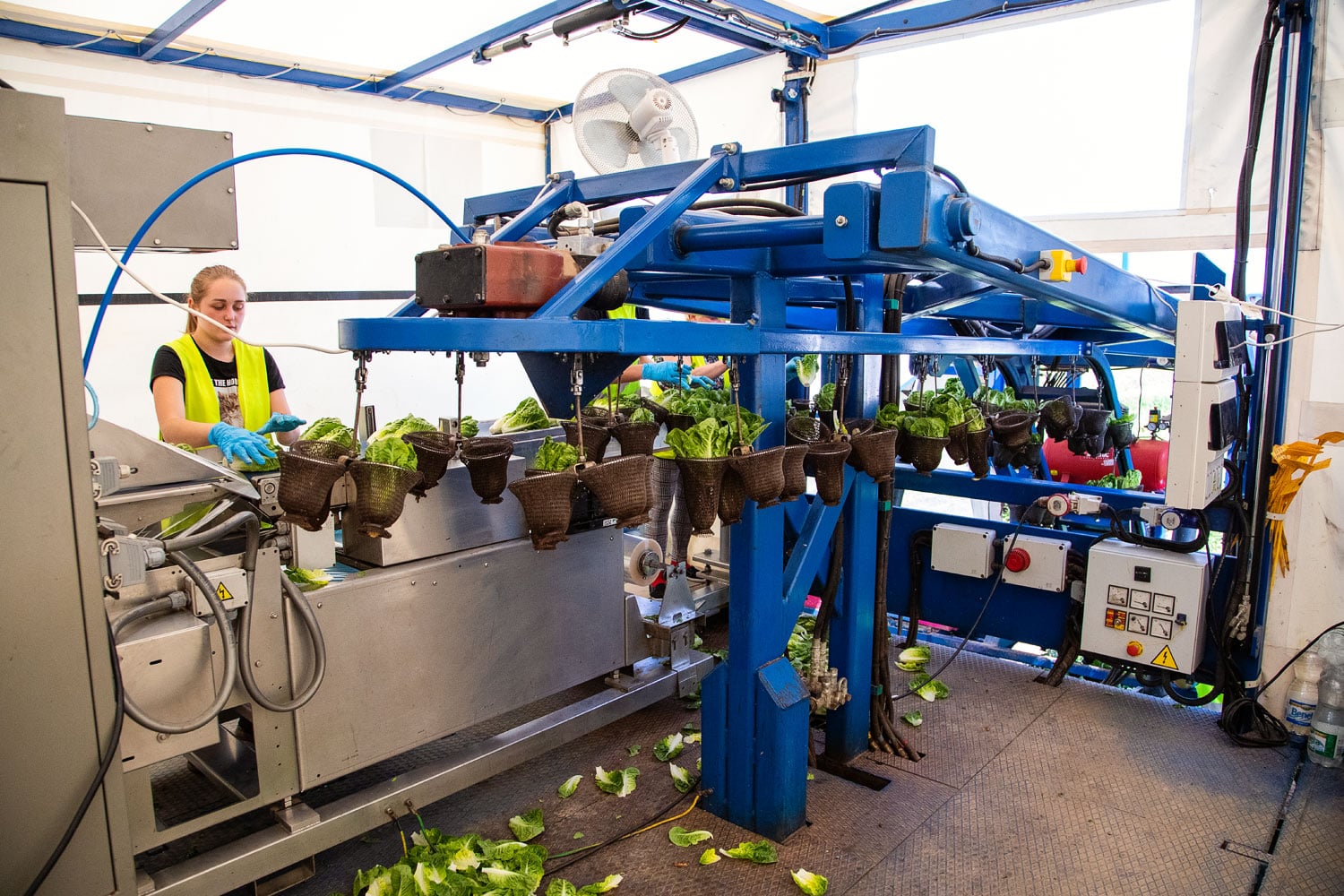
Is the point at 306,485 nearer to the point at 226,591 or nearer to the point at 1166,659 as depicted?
the point at 226,591

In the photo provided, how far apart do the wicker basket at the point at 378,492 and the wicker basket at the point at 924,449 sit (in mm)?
1934

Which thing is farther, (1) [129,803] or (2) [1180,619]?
(2) [1180,619]

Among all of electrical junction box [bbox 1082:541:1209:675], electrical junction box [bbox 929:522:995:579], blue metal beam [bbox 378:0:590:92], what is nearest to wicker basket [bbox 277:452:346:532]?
electrical junction box [bbox 929:522:995:579]

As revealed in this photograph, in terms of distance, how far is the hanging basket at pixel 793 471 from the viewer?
264 centimetres

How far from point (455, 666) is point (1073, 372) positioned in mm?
3893

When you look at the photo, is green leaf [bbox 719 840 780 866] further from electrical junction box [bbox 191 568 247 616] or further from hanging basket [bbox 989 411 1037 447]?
hanging basket [bbox 989 411 1037 447]

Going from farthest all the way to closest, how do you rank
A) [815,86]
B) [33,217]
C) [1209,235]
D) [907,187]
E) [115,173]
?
[815,86]
[1209,235]
[115,173]
[907,187]
[33,217]

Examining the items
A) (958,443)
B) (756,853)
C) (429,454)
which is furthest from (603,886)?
(958,443)

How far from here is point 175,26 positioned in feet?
16.2

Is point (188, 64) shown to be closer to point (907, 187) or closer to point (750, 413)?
point (750, 413)

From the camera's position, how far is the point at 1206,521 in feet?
12.8

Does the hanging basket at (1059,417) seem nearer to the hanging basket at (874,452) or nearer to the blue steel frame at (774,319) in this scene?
the blue steel frame at (774,319)

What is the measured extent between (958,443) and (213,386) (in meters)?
3.09


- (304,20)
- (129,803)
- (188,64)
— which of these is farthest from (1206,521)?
(188,64)
